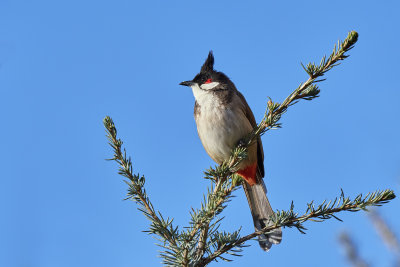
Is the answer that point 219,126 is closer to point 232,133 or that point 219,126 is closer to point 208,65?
point 232,133

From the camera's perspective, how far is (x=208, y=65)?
16.6 feet

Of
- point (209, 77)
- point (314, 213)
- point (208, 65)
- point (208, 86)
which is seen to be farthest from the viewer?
point (208, 65)

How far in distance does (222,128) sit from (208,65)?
1357 millimetres

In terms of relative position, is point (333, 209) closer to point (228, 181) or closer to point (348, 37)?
point (228, 181)

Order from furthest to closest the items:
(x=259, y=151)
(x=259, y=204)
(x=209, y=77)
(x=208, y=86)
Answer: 1. (x=209, y=77)
2. (x=208, y=86)
3. (x=259, y=151)
4. (x=259, y=204)

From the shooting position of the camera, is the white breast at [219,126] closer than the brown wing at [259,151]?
Yes

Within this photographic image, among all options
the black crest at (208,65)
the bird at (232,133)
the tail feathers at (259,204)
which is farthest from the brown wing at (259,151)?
the black crest at (208,65)

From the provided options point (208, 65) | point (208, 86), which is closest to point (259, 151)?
point (208, 86)

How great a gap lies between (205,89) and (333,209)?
8.16 ft

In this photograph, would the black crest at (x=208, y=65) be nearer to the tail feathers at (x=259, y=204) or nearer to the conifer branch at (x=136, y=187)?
the tail feathers at (x=259, y=204)

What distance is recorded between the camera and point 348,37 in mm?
2348

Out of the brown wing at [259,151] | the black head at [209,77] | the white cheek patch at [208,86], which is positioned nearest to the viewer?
the brown wing at [259,151]

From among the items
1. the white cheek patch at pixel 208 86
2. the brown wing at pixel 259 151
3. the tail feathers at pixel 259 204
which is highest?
the white cheek patch at pixel 208 86

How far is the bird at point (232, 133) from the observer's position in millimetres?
3953
